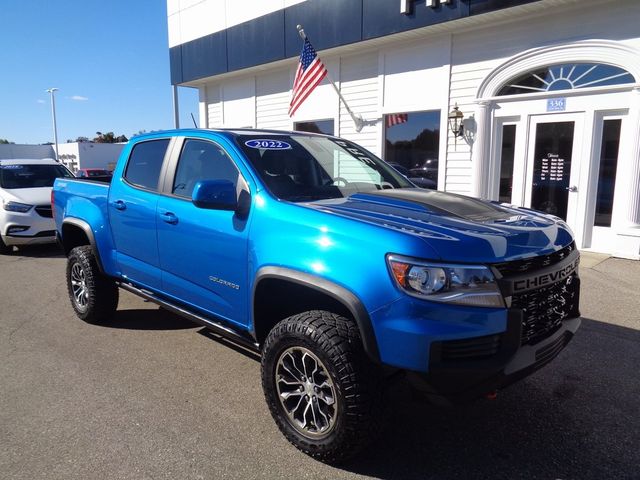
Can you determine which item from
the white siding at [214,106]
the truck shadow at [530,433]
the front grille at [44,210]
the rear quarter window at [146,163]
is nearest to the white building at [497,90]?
the white siding at [214,106]

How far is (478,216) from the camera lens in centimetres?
288

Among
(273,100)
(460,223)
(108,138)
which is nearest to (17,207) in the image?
(273,100)

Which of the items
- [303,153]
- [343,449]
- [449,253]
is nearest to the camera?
[449,253]

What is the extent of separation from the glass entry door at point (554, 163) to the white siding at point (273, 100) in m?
6.79

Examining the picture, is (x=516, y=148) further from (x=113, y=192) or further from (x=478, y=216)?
(x=113, y=192)

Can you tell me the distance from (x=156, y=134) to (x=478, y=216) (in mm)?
2847

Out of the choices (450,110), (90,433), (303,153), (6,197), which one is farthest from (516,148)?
(6,197)

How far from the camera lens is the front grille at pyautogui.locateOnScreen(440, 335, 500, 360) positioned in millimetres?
2193

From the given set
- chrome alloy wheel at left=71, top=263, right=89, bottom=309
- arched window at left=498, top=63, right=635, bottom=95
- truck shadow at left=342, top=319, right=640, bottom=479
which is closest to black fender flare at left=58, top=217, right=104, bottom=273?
chrome alloy wheel at left=71, top=263, right=89, bottom=309

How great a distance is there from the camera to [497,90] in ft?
28.9

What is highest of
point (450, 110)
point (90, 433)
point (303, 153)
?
point (450, 110)

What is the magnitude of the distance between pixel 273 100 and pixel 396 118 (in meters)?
4.31

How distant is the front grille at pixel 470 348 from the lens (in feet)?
7.20

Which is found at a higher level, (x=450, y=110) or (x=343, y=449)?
(x=450, y=110)
